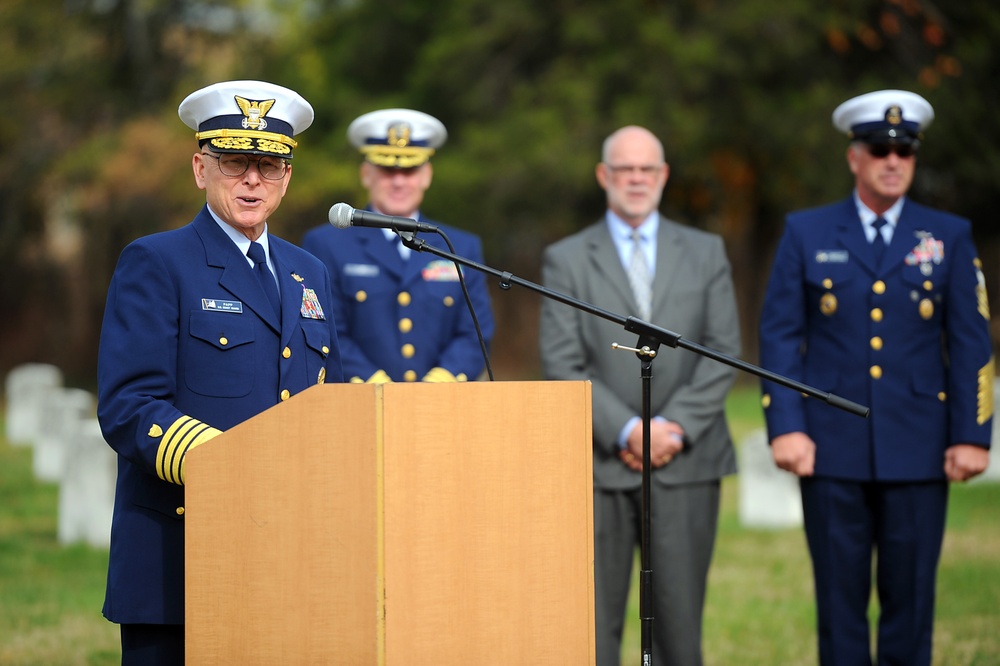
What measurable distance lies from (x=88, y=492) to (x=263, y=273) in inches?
267

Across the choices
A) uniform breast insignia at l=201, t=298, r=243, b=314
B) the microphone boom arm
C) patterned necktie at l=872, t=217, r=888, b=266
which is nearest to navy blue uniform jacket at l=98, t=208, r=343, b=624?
uniform breast insignia at l=201, t=298, r=243, b=314

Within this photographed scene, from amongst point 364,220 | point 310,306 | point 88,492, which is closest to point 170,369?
point 310,306

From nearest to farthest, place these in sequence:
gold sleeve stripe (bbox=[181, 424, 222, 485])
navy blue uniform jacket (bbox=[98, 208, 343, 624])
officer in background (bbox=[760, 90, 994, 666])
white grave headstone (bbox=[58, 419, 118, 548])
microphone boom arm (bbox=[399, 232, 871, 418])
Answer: gold sleeve stripe (bbox=[181, 424, 222, 485])
navy blue uniform jacket (bbox=[98, 208, 343, 624])
microphone boom arm (bbox=[399, 232, 871, 418])
officer in background (bbox=[760, 90, 994, 666])
white grave headstone (bbox=[58, 419, 118, 548])

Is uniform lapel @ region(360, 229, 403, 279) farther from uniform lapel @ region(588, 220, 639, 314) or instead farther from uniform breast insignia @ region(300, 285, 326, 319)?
uniform breast insignia @ region(300, 285, 326, 319)

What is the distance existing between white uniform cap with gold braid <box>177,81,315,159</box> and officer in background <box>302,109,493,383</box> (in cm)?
232

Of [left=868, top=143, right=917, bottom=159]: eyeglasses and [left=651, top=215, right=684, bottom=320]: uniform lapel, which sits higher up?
[left=868, top=143, right=917, bottom=159]: eyeglasses

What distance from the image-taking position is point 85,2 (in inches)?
1003

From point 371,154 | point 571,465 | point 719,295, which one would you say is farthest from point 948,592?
point 571,465

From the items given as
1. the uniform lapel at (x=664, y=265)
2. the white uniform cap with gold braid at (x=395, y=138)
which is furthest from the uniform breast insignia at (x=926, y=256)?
the white uniform cap with gold braid at (x=395, y=138)

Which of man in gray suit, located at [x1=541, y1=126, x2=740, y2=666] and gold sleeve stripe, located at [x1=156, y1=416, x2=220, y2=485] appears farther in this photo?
man in gray suit, located at [x1=541, y1=126, x2=740, y2=666]

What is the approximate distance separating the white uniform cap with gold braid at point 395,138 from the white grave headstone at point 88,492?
462 cm

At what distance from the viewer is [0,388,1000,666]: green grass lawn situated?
6523 millimetres

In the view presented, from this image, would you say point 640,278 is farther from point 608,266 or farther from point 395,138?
point 395,138

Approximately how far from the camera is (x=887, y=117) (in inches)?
206
